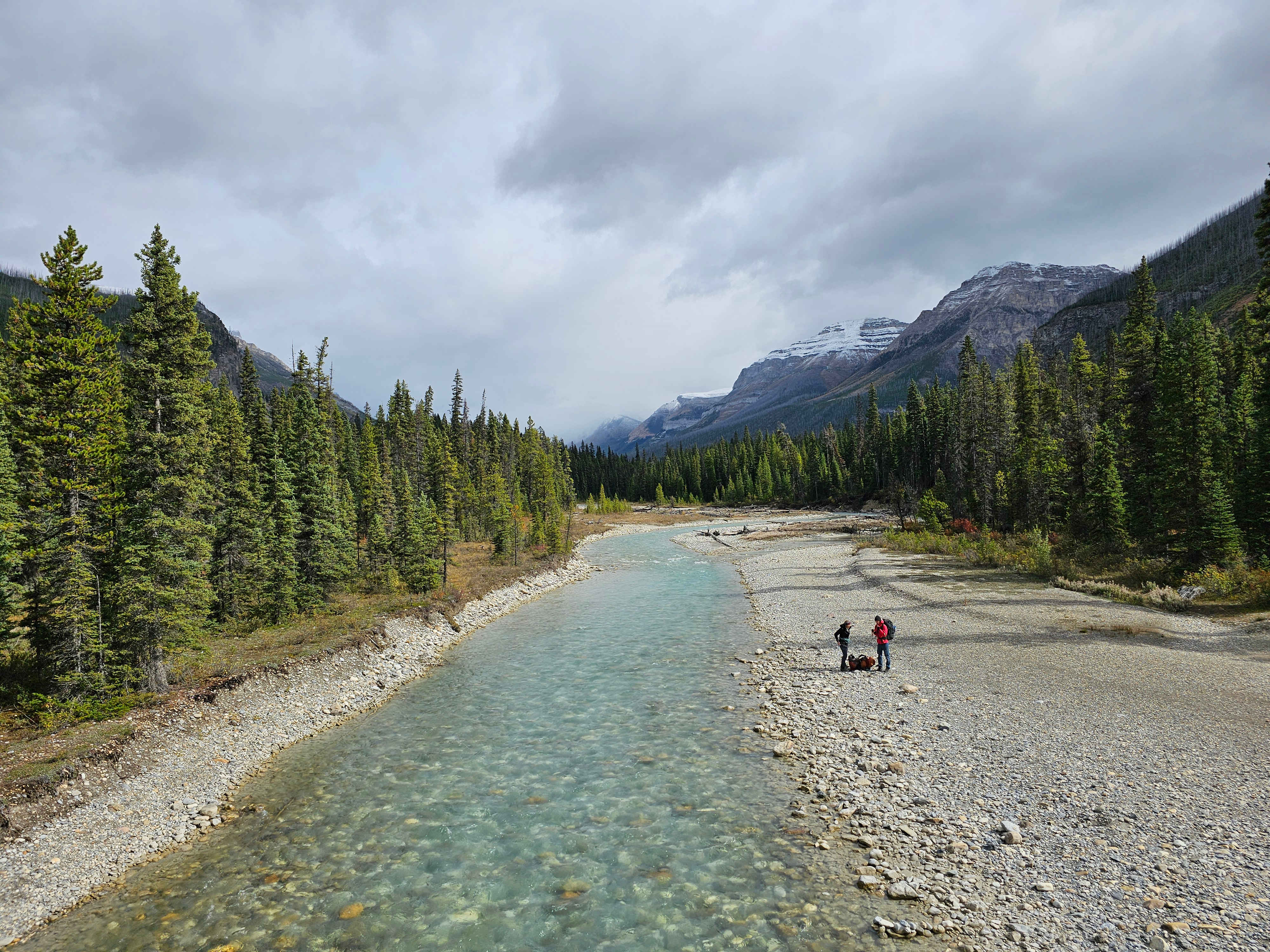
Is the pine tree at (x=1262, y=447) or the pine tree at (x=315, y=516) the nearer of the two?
the pine tree at (x=1262, y=447)

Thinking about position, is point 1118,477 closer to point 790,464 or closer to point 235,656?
point 235,656

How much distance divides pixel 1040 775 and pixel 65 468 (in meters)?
27.1

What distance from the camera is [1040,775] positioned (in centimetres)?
1193

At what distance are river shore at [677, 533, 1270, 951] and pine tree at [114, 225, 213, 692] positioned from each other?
19.1m

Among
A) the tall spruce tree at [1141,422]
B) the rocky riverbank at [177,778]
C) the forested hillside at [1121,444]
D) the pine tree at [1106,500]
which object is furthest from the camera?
the pine tree at [1106,500]

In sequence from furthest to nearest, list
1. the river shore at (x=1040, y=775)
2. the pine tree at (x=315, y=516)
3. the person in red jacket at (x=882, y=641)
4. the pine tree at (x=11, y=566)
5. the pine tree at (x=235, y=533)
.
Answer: the pine tree at (x=315, y=516) < the pine tree at (x=235, y=533) < the person in red jacket at (x=882, y=641) < the pine tree at (x=11, y=566) < the river shore at (x=1040, y=775)

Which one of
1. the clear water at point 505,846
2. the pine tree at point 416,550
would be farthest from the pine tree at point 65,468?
the pine tree at point 416,550

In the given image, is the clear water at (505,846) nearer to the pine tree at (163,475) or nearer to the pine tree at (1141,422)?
the pine tree at (163,475)

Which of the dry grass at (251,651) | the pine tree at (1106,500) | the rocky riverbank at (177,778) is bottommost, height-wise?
the rocky riverbank at (177,778)

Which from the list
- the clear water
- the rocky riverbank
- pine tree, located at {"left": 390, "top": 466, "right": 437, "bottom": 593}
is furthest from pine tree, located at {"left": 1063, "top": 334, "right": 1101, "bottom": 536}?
the rocky riverbank

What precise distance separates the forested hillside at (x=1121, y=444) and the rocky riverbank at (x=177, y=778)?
42.3 m

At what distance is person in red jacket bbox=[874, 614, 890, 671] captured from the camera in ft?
65.7

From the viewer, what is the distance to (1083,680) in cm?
1719

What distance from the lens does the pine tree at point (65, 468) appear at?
15844mm
